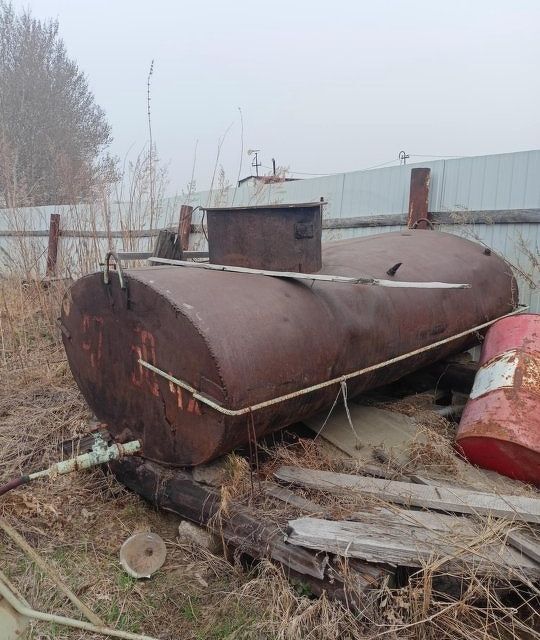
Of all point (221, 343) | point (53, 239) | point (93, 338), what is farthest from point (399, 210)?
point (53, 239)

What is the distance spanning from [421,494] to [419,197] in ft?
11.9

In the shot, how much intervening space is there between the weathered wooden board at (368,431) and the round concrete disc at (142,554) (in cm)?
104

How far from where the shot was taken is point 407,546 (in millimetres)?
1929

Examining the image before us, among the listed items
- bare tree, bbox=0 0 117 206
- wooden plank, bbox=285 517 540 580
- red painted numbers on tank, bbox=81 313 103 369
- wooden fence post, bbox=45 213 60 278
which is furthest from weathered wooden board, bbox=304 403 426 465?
bare tree, bbox=0 0 117 206

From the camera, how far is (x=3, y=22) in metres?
14.6

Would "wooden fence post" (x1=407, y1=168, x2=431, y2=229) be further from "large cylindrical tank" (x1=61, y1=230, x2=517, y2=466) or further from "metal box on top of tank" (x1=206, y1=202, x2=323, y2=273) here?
"metal box on top of tank" (x1=206, y1=202, x2=323, y2=273)

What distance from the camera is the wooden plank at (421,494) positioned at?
2156mm

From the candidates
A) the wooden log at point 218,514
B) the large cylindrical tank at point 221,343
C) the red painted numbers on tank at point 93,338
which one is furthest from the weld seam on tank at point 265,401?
the wooden log at point 218,514

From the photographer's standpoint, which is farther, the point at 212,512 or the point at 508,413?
the point at 508,413

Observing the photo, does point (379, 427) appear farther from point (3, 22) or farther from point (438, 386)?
point (3, 22)

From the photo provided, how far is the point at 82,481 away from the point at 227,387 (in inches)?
54.4

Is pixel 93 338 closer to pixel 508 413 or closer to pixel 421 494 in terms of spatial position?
pixel 421 494

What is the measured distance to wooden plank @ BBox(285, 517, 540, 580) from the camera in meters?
1.87

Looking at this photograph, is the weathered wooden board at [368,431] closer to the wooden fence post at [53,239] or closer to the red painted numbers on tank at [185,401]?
the red painted numbers on tank at [185,401]
